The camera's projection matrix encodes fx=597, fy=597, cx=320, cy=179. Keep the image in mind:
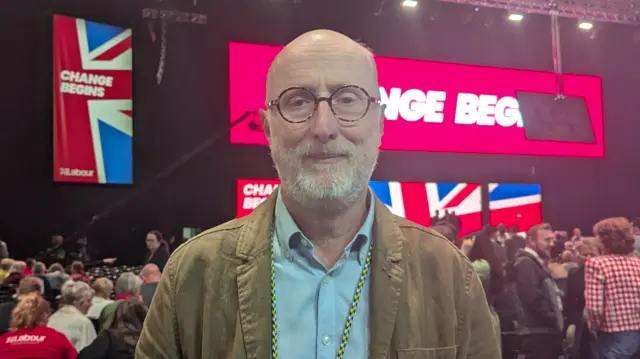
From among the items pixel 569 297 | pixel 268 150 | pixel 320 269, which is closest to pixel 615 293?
pixel 569 297

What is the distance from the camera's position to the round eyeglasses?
46.3 inches

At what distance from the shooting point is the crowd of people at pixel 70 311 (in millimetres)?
3158

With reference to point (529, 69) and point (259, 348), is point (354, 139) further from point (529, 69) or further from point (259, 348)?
point (529, 69)

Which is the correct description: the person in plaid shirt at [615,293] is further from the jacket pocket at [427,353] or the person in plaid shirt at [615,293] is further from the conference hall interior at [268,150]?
the jacket pocket at [427,353]

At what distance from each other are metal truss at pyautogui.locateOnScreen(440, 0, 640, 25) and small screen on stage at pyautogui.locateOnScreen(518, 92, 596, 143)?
1.00 meters

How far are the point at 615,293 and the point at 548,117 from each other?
14.3 ft

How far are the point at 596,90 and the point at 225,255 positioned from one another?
25.1 ft

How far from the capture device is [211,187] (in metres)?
5.99

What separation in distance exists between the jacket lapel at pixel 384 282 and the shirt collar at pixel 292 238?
20 mm

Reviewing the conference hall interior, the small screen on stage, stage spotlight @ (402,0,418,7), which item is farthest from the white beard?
the small screen on stage

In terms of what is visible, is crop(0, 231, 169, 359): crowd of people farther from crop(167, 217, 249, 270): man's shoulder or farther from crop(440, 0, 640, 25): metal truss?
crop(440, 0, 640, 25): metal truss

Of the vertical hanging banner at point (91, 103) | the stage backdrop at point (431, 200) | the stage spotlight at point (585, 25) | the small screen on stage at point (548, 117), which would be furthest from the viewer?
the stage spotlight at point (585, 25)

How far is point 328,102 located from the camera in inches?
Result: 46.1

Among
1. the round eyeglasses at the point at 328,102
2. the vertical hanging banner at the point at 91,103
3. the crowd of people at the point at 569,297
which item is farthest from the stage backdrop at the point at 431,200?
the round eyeglasses at the point at 328,102
